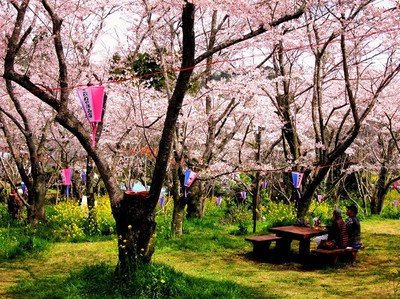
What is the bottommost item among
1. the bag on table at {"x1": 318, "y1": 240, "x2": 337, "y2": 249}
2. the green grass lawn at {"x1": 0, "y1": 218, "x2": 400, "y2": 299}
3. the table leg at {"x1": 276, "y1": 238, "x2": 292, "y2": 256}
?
the green grass lawn at {"x1": 0, "y1": 218, "x2": 400, "y2": 299}

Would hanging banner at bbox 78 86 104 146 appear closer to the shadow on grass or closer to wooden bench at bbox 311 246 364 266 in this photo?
the shadow on grass

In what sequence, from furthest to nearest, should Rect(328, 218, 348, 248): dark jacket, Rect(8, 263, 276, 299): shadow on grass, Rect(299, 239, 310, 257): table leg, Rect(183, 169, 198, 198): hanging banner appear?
Rect(183, 169, 198, 198): hanging banner, Rect(299, 239, 310, 257): table leg, Rect(328, 218, 348, 248): dark jacket, Rect(8, 263, 276, 299): shadow on grass

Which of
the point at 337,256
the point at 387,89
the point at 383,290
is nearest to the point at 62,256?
the point at 337,256

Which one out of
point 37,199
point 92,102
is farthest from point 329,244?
point 37,199

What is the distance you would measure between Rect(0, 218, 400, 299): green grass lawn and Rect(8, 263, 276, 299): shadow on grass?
1 centimetres

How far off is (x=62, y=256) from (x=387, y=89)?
12.8 m

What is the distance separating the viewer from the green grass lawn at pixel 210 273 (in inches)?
228

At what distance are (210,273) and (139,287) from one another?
2045 mm

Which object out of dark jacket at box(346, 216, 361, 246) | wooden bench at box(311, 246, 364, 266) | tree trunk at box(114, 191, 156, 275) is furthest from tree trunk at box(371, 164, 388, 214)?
tree trunk at box(114, 191, 156, 275)

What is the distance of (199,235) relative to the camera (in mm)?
10742

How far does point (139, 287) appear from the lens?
17.8ft

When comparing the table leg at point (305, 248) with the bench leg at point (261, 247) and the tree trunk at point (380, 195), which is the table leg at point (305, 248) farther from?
the tree trunk at point (380, 195)

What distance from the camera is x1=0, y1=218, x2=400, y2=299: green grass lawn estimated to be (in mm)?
5793

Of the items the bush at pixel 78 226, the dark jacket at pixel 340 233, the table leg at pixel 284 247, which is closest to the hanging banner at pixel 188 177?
the bush at pixel 78 226
